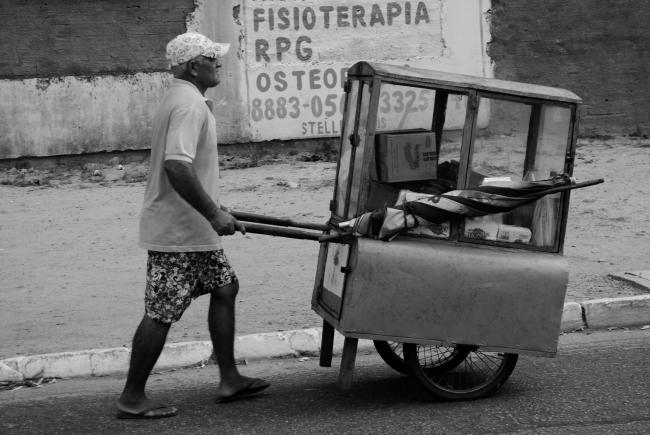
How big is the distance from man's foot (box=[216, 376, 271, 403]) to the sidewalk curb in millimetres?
840

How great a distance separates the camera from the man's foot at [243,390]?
15.8 feet

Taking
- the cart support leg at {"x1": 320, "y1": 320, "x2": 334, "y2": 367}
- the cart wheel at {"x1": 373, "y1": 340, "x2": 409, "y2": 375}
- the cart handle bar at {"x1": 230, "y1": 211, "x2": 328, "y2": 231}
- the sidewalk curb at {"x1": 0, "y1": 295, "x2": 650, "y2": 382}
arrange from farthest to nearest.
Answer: the sidewalk curb at {"x1": 0, "y1": 295, "x2": 650, "y2": 382}, the cart wheel at {"x1": 373, "y1": 340, "x2": 409, "y2": 375}, the cart support leg at {"x1": 320, "y1": 320, "x2": 334, "y2": 367}, the cart handle bar at {"x1": 230, "y1": 211, "x2": 328, "y2": 231}

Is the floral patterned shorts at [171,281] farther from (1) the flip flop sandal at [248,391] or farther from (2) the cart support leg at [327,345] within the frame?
(2) the cart support leg at [327,345]

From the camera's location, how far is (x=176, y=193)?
453 cm

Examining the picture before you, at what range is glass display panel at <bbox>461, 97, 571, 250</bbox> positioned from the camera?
4.66m

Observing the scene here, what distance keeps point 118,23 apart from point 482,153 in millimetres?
7856

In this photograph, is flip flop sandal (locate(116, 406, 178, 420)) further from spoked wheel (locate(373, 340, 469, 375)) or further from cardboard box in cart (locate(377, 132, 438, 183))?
cardboard box in cart (locate(377, 132, 438, 183))

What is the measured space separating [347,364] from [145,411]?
0.97m

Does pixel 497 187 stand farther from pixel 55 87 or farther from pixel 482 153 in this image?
pixel 55 87

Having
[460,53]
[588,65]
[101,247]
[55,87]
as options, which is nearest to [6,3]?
[55,87]

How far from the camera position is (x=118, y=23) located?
1156 centimetres

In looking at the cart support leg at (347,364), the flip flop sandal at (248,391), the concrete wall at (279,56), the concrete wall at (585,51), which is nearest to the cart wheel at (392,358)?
the cart support leg at (347,364)

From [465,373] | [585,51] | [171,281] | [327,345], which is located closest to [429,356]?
[465,373]

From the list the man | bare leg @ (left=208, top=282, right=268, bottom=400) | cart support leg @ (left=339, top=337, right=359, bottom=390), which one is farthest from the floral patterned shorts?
cart support leg @ (left=339, top=337, right=359, bottom=390)
